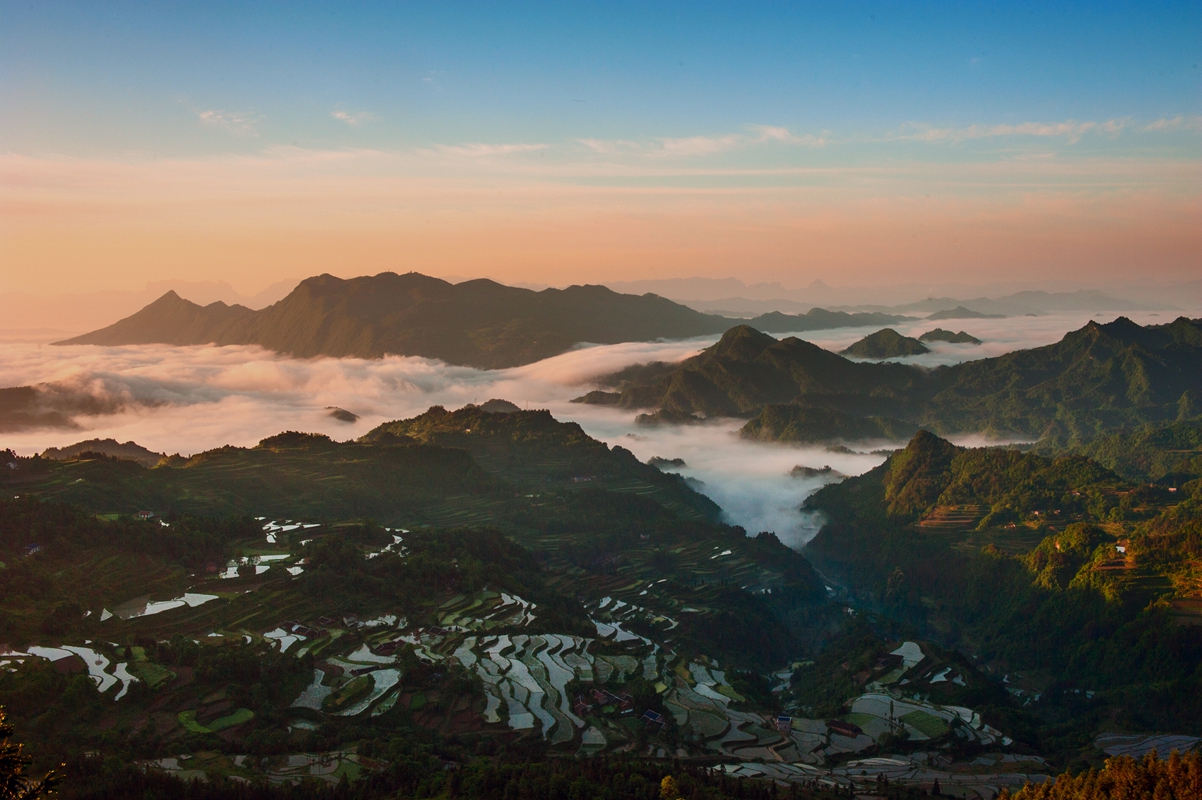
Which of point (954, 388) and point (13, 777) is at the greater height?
point (13, 777)

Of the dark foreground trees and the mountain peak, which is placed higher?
the mountain peak

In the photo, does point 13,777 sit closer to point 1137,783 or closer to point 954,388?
point 1137,783

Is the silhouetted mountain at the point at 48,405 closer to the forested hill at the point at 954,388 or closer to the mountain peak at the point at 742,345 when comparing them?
the forested hill at the point at 954,388

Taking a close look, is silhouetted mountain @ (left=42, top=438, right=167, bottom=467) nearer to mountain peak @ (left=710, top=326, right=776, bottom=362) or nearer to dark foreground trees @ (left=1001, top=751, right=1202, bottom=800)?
dark foreground trees @ (left=1001, top=751, right=1202, bottom=800)

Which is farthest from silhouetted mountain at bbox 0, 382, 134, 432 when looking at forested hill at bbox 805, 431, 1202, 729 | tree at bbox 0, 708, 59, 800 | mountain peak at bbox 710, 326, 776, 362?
tree at bbox 0, 708, 59, 800

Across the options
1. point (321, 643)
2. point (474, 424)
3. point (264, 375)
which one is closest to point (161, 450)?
point (474, 424)

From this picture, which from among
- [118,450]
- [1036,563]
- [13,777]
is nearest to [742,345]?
[1036,563]

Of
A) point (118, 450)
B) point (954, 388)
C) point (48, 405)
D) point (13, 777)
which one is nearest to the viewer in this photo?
point (13, 777)

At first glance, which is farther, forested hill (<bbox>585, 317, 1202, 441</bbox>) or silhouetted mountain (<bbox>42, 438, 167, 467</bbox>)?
forested hill (<bbox>585, 317, 1202, 441</bbox>)
